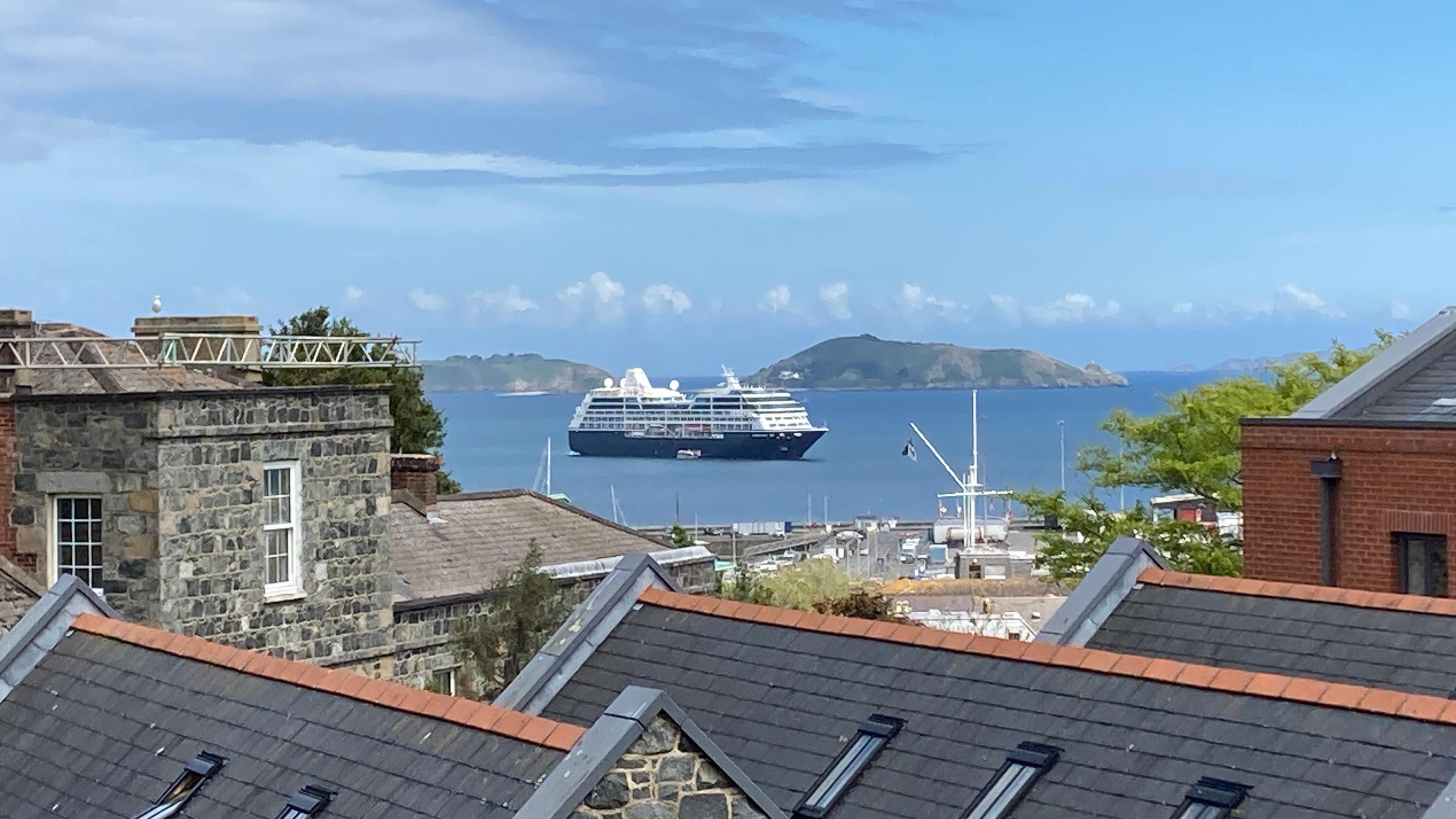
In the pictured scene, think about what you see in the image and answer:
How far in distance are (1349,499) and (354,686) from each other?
15047mm

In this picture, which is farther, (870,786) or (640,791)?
(870,786)

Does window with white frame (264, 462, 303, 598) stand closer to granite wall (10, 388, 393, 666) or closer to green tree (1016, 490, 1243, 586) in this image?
granite wall (10, 388, 393, 666)

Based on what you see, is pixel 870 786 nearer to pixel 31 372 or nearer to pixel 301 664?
pixel 301 664

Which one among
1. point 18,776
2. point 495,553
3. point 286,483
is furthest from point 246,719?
point 495,553

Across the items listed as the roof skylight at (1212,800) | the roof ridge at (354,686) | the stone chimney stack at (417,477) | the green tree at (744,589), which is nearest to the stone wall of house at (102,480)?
the stone chimney stack at (417,477)

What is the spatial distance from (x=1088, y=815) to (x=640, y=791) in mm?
3885

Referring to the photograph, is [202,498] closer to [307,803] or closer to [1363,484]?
[1363,484]

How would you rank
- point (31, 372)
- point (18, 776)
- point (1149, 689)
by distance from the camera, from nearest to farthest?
point (1149, 689) < point (18, 776) < point (31, 372)

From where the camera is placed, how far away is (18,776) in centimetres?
1341

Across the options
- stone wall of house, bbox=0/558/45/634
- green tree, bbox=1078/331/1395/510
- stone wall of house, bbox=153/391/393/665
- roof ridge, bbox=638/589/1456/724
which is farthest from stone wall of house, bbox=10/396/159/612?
green tree, bbox=1078/331/1395/510

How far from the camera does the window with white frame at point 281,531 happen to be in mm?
27516

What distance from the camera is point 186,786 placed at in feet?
39.3

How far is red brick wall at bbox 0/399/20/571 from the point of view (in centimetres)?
2639

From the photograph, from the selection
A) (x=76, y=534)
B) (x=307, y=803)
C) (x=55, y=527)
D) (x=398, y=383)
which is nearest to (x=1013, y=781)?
(x=307, y=803)
